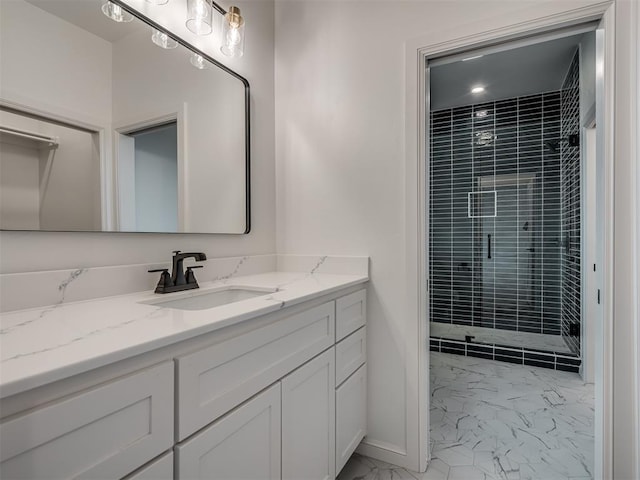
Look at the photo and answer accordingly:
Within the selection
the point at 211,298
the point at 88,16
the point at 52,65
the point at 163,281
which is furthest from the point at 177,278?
the point at 88,16

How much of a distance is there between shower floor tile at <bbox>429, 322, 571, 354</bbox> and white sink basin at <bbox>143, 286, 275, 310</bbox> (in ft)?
8.17

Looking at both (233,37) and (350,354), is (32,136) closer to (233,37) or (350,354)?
(233,37)

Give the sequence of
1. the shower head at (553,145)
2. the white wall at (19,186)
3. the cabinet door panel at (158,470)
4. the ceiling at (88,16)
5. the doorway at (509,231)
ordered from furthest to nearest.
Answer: the shower head at (553,145) < the doorway at (509,231) < the ceiling at (88,16) < the white wall at (19,186) < the cabinet door panel at (158,470)

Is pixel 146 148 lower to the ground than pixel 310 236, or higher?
higher

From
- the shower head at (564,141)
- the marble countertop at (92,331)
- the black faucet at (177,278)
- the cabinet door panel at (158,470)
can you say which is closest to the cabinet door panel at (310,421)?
the marble countertop at (92,331)

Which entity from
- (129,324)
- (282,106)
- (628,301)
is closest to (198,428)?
(129,324)

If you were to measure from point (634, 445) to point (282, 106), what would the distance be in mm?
2210

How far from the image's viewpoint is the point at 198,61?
1533 millimetres

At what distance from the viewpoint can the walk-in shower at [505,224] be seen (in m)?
3.00

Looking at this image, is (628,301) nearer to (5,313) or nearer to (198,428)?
(198,428)

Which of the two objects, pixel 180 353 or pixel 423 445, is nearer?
Result: pixel 180 353

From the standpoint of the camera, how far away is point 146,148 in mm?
1327

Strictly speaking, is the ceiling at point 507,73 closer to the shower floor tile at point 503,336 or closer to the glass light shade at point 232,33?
the glass light shade at point 232,33

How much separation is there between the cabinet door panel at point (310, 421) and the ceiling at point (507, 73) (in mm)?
2325
